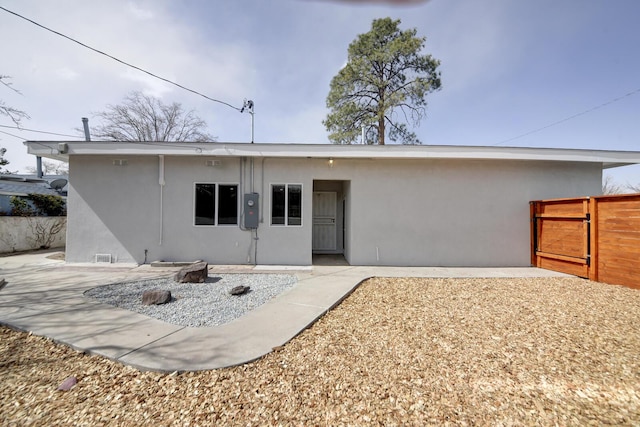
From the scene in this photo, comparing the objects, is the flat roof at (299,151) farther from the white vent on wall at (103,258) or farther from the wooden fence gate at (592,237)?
the white vent on wall at (103,258)

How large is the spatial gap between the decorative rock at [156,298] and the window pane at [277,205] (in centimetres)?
320

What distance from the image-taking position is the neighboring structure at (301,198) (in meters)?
6.47

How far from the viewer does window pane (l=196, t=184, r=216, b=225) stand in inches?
263

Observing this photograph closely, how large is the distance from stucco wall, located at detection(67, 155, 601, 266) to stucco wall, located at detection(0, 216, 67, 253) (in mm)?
4590

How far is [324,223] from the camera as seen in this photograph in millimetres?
8719

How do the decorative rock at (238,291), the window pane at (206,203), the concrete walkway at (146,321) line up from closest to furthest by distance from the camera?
the concrete walkway at (146,321), the decorative rock at (238,291), the window pane at (206,203)

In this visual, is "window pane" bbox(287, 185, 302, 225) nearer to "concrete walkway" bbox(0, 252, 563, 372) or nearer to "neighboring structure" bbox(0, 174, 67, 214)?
"concrete walkway" bbox(0, 252, 563, 372)

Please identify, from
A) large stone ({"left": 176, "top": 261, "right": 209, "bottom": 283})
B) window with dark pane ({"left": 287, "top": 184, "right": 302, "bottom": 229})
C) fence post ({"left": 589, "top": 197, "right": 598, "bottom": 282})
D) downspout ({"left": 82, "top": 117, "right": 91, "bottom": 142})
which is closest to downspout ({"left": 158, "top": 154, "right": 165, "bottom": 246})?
large stone ({"left": 176, "top": 261, "right": 209, "bottom": 283})

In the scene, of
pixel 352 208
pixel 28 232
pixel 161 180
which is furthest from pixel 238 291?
pixel 28 232

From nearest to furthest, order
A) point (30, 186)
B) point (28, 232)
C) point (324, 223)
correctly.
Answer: point (324, 223), point (28, 232), point (30, 186)

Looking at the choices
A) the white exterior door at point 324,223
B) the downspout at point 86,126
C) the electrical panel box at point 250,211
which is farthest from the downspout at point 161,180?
the white exterior door at point 324,223

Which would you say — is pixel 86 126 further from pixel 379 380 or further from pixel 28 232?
pixel 379 380

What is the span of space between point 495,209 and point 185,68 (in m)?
10.1

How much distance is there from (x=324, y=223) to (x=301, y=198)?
2271 millimetres
